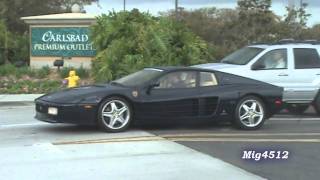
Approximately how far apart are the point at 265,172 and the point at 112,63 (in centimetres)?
1249

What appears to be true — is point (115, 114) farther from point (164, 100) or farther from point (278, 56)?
point (278, 56)

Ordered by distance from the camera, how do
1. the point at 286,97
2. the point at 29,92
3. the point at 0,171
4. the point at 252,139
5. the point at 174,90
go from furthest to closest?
the point at 29,92 → the point at 286,97 → the point at 174,90 → the point at 252,139 → the point at 0,171

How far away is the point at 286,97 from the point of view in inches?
577

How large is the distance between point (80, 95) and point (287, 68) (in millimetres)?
5563

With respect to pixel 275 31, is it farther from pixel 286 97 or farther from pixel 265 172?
pixel 265 172

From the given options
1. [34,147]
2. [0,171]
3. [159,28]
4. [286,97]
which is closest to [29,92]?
[159,28]

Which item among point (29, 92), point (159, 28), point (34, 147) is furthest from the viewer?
point (159, 28)

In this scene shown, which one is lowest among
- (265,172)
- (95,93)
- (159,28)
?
(265,172)

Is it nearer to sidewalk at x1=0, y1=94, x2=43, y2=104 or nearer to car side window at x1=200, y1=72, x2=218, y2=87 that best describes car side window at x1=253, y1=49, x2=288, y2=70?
car side window at x1=200, y1=72, x2=218, y2=87

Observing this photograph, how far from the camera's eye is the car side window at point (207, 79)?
39.7 feet

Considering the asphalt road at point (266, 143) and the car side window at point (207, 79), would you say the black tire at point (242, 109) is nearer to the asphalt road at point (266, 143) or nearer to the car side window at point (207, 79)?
the asphalt road at point (266, 143)

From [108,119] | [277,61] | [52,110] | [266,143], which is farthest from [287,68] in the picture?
[52,110]

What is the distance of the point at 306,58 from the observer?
49.6ft

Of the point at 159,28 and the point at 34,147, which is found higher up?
the point at 159,28
